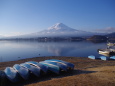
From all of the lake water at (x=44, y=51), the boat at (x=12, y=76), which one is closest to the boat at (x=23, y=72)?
the boat at (x=12, y=76)

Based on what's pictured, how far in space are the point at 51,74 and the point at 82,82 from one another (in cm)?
396

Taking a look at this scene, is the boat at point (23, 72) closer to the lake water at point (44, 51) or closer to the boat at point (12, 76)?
the boat at point (12, 76)

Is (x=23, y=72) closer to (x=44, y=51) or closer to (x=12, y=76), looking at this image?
(x=12, y=76)

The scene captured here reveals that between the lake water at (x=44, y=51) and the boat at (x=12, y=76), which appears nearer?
the boat at (x=12, y=76)

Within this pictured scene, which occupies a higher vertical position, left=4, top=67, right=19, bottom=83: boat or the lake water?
left=4, top=67, right=19, bottom=83: boat

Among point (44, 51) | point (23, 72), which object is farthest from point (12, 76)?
point (44, 51)

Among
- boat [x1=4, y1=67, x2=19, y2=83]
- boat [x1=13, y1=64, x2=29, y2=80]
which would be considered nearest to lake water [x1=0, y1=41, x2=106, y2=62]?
boat [x1=13, y1=64, x2=29, y2=80]

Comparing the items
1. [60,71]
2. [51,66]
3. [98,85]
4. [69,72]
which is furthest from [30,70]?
[98,85]

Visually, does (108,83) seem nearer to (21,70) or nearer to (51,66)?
(51,66)

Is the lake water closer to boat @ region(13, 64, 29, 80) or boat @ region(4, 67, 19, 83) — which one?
boat @ region(13, 64, 29, 80)

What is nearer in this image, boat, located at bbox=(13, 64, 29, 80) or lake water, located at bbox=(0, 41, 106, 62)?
boat, located at bbox=(13, 64, 29, 80)

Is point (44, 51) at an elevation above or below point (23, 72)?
below

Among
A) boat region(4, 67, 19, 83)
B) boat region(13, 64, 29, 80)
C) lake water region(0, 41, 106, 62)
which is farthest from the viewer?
lake water region(0, 41, 106, 62)

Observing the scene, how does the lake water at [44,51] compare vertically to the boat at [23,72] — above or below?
below
